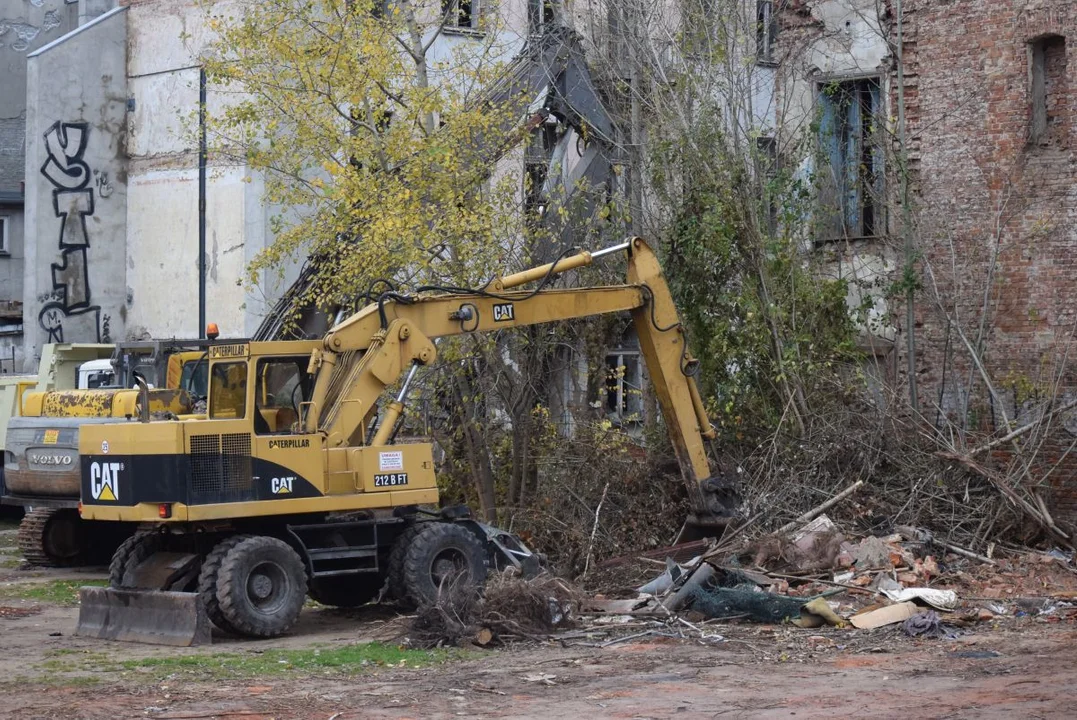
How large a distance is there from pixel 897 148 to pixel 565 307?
20.8ft

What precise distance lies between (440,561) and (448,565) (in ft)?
0.31

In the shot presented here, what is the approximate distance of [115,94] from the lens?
108 ft

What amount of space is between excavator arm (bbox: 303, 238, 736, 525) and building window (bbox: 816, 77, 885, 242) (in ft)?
13.6

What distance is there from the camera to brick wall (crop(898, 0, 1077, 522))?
17438 mm

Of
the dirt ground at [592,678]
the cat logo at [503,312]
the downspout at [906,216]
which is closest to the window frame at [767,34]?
the downspout at [906,216]

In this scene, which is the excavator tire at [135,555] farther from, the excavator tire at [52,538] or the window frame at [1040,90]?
the window frame at [1040,90]

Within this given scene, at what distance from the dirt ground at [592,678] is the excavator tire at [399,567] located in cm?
58

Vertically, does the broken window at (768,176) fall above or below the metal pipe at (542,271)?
above

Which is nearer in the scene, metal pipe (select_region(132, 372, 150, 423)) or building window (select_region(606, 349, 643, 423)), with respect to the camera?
metal pipe (select_region(132, 372, 150, 423))

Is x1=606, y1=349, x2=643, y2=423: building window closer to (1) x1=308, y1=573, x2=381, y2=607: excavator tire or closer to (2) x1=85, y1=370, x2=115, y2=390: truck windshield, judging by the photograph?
(1) x1=308, y1=573, x2=381, y2=607: excavator tire

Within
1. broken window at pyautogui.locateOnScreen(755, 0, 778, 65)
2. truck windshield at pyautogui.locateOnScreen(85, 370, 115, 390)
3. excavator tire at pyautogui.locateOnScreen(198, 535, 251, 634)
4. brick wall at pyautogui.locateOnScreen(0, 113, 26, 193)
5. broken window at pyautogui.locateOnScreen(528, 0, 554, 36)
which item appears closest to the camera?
excavator tire at pyautogui.locateOnScreen(198, 535, 251, 634)

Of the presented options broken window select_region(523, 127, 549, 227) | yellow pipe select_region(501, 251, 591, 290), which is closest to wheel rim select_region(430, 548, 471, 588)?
yellow pipe select_region(501, 251, 591, 290)

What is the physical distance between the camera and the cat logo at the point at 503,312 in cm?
1420

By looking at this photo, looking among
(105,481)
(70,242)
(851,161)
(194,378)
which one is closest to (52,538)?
(194,378)
